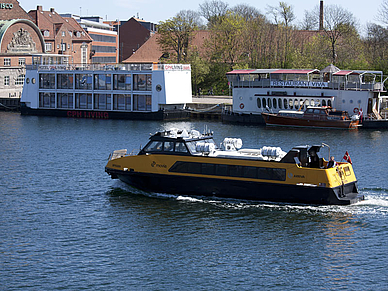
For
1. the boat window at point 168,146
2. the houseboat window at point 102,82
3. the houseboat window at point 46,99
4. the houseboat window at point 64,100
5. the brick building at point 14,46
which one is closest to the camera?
the boat window at point 168,146

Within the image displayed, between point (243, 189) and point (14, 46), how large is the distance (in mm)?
87266

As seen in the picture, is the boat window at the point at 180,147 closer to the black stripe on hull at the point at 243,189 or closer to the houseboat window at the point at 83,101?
the black stripe on hull at the point at 243,189

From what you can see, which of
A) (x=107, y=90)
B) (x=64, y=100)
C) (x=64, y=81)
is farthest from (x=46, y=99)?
(x=107, y=90)

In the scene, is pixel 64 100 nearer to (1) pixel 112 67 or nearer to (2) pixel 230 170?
(1) pixel 112 67

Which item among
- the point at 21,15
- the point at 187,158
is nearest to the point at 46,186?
the point at 187,158

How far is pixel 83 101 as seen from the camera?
8250 cm

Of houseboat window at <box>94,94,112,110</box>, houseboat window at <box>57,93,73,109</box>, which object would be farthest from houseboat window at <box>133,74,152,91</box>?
houseboat window at <box>57,93,73,109</box>

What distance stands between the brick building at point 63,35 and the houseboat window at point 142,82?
170 ft

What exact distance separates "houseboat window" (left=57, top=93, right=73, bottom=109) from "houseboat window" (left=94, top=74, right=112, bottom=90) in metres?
4.47

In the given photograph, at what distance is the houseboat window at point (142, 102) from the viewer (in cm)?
7788

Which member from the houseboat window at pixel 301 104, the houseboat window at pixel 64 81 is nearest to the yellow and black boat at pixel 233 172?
the houseboat window at pixel 301 104

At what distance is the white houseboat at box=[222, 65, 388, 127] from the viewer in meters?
67.9

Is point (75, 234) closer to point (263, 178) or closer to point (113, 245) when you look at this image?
point (113, 245)

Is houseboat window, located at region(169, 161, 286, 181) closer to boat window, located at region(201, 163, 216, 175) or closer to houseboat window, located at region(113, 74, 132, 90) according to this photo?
boat window, located at region(201, 163, 216, 175)
